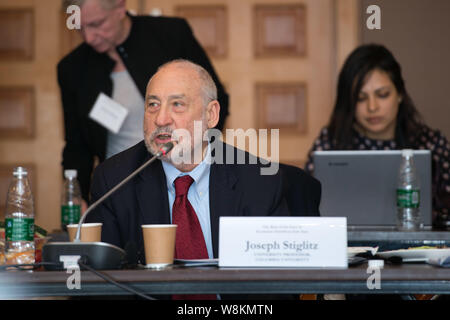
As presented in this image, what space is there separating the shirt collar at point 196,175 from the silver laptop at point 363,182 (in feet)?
1.96

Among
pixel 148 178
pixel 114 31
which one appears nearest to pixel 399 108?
pixel 114 31

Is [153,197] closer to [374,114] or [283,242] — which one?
[283,242]

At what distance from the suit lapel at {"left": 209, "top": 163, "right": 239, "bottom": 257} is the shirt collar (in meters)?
0.03

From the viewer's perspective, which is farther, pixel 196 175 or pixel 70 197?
pixel 70 197

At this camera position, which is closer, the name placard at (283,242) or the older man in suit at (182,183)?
the name placard at (283,242)

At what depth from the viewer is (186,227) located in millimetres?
1816

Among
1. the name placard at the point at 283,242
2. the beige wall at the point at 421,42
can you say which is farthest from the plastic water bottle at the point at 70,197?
the beige wall at the point at 421,42

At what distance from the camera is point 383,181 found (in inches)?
97.5

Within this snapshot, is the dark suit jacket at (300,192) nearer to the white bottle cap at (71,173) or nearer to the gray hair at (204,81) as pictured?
the gray hair at (204,81)

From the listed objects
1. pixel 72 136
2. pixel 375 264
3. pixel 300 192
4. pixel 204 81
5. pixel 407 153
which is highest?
pixel 204 81

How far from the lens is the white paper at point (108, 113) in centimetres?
310

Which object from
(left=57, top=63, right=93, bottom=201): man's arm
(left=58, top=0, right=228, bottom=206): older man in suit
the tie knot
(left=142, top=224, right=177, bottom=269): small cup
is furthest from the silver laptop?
(left=57, top=63, right=93, bottom=201): man's arm

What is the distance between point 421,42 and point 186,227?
8.19 ft

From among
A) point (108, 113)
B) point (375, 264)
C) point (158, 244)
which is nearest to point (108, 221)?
point (158, 244)
